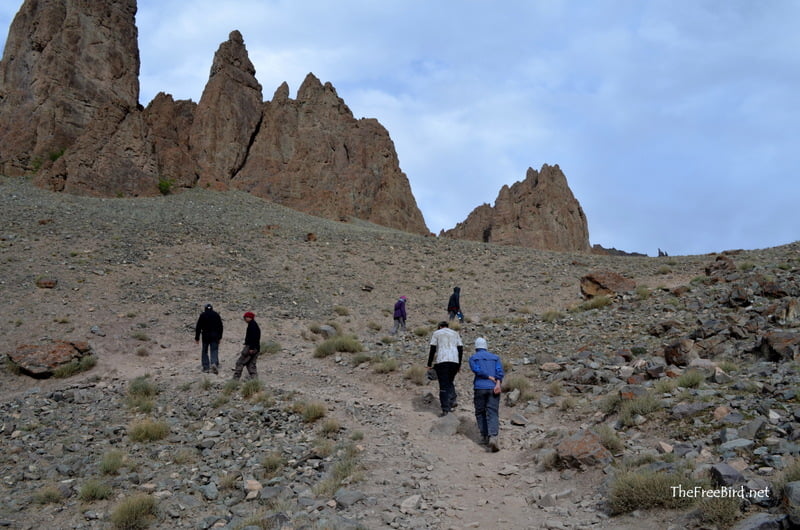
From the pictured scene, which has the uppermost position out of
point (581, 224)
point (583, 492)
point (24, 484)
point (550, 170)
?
point (550, 170)

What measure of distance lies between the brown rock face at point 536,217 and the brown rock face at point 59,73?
54554 mm

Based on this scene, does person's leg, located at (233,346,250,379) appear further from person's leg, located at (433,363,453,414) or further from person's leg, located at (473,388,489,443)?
person's leg, located at (473,388,489,443)

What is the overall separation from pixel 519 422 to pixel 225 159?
205 feet

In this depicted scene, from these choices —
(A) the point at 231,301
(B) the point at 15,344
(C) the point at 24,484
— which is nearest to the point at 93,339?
(B) the point at 15,344

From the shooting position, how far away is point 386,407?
10.6 meters

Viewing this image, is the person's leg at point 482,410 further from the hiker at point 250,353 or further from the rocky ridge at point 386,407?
the hiker at point 250,353

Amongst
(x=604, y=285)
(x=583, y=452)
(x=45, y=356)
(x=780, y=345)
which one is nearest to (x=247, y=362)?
(x=45, y=356)

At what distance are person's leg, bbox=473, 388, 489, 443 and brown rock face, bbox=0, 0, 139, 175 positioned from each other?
42874 mm

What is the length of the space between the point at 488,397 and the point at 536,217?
80533mm

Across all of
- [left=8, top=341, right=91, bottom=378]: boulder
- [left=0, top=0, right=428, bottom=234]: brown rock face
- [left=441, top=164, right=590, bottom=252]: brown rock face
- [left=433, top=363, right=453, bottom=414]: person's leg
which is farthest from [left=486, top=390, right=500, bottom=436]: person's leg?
[left=441, top=164, right=590, bottom=252]: brown rock face

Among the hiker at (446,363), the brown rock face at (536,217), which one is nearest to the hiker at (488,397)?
the hiker at (446,363)

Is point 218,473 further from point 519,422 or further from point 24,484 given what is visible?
point 519,422

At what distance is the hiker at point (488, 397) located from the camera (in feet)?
27.6

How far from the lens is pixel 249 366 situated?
12484 millimetres
